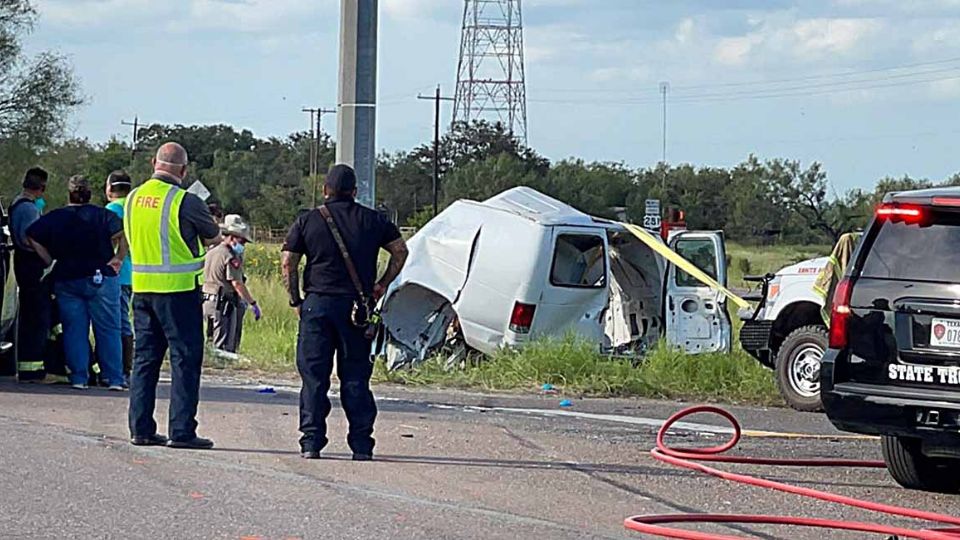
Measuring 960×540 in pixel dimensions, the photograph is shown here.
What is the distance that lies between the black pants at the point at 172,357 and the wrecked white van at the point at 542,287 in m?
5.94

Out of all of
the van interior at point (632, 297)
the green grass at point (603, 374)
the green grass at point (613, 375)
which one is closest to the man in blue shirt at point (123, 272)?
the green grass at point (603, 374)

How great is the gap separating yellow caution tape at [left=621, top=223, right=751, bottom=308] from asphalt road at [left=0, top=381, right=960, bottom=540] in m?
3.11

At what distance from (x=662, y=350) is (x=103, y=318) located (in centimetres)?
556

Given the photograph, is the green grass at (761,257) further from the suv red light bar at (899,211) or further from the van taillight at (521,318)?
the suv red light bar at (899,211)

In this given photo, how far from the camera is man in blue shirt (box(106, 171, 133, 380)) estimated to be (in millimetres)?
12414

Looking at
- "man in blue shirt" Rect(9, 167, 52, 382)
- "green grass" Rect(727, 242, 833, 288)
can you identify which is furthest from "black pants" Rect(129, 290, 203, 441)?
"green grass" Rect(727, 242, 833, 288)

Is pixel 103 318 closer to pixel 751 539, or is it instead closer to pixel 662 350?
pixel 662 350

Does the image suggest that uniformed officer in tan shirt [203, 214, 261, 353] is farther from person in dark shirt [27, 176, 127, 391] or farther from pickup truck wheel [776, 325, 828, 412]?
pickup truck wheel [776, 325, 828, 412]

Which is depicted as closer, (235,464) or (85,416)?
(235,464)

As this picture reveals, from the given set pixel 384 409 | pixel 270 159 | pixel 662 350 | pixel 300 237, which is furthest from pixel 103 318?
pixel 270 159

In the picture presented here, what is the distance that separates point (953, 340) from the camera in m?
8.07

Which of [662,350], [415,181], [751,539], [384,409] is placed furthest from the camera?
[415,181]

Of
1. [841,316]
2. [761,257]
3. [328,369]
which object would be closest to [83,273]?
[328,369]

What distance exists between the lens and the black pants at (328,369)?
9148mm
